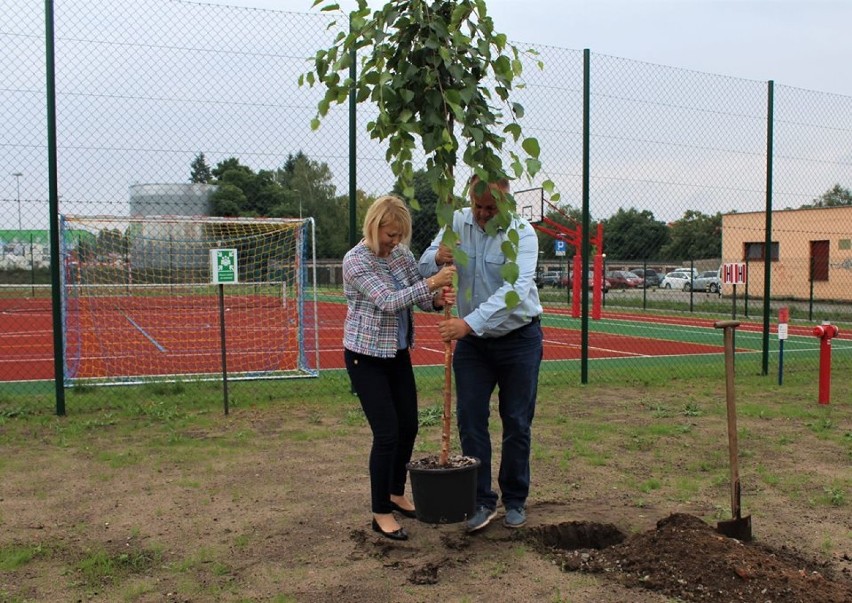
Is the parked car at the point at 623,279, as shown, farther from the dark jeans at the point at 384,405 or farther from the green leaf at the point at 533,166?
the green leaf at the point at 533,166

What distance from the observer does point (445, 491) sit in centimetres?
414

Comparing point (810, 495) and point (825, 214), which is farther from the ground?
point (825, 214)

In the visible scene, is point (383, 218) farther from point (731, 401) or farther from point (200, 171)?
point (200, 171)

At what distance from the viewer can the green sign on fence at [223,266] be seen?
25.7ft

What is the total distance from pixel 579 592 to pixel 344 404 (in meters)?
4.90

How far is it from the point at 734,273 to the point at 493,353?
1730 centimetres

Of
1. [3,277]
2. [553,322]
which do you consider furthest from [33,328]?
[553,322]

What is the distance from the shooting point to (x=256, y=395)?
351 inches

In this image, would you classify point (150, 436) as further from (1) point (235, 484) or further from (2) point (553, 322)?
(2) point (553, 322)

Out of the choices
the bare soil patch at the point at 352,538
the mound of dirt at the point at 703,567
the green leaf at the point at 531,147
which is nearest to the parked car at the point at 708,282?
the bare soil patch at the point at 352,538

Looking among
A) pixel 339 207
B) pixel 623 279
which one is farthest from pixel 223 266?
pixel 623 279

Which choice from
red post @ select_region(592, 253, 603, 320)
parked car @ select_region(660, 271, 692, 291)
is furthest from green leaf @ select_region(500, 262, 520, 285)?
parked car @ select_region(660, 271, 692, 291)

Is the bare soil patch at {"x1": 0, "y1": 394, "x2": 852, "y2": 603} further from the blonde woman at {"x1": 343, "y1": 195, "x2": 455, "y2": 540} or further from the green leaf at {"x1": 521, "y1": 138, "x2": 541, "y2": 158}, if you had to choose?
the green leaf at {"x1": 521, "y1": 138, "x2": 541, "y2": 158}

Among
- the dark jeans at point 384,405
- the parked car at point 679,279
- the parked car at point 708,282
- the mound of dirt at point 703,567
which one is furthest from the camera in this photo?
the parked car at point 679,279
